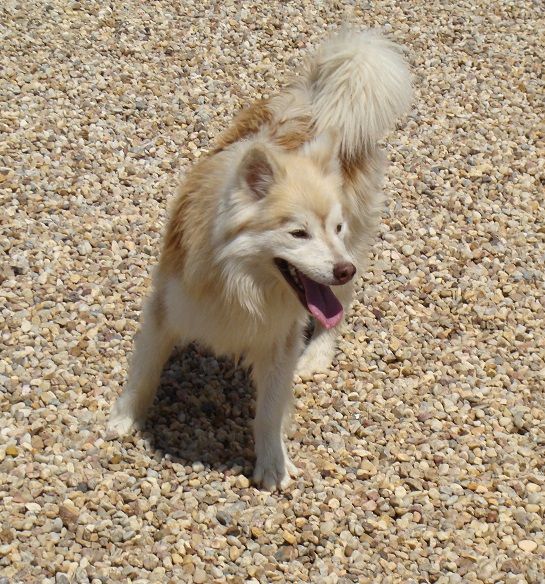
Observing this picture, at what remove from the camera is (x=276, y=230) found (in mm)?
3658

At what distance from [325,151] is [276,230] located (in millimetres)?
501

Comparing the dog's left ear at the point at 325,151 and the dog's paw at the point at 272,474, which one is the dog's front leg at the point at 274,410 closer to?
the dog's paw at the point at 272,474

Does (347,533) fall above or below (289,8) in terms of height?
Answer: below

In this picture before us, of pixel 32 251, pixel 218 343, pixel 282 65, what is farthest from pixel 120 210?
pixel 282 65

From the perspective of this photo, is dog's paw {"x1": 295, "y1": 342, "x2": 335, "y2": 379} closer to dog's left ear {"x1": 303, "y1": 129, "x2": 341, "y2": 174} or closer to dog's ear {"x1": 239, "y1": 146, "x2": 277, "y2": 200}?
dog's left ear {"x1": 303, "y1": 129, "x2": 341, "y2": 174}

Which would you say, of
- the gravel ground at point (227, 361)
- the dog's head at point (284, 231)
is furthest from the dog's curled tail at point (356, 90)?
the gravel ground at point (227, 361)

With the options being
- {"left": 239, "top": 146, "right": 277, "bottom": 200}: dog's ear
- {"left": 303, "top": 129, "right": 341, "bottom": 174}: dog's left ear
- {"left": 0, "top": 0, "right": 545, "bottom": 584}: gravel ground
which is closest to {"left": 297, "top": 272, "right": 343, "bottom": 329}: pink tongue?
{"left": 239, "top": 146, "right": 277, "bottom": 200}: dog's ear

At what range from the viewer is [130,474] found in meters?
4.17

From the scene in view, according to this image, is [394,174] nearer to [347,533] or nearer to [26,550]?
[347,533]

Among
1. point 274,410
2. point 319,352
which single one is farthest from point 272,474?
point 319,352

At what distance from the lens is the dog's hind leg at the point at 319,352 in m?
4.95

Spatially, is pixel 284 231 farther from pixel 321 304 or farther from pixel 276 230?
pixel 321 304

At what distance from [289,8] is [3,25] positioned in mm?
2551

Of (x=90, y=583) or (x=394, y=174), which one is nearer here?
(x=90, y=583)
